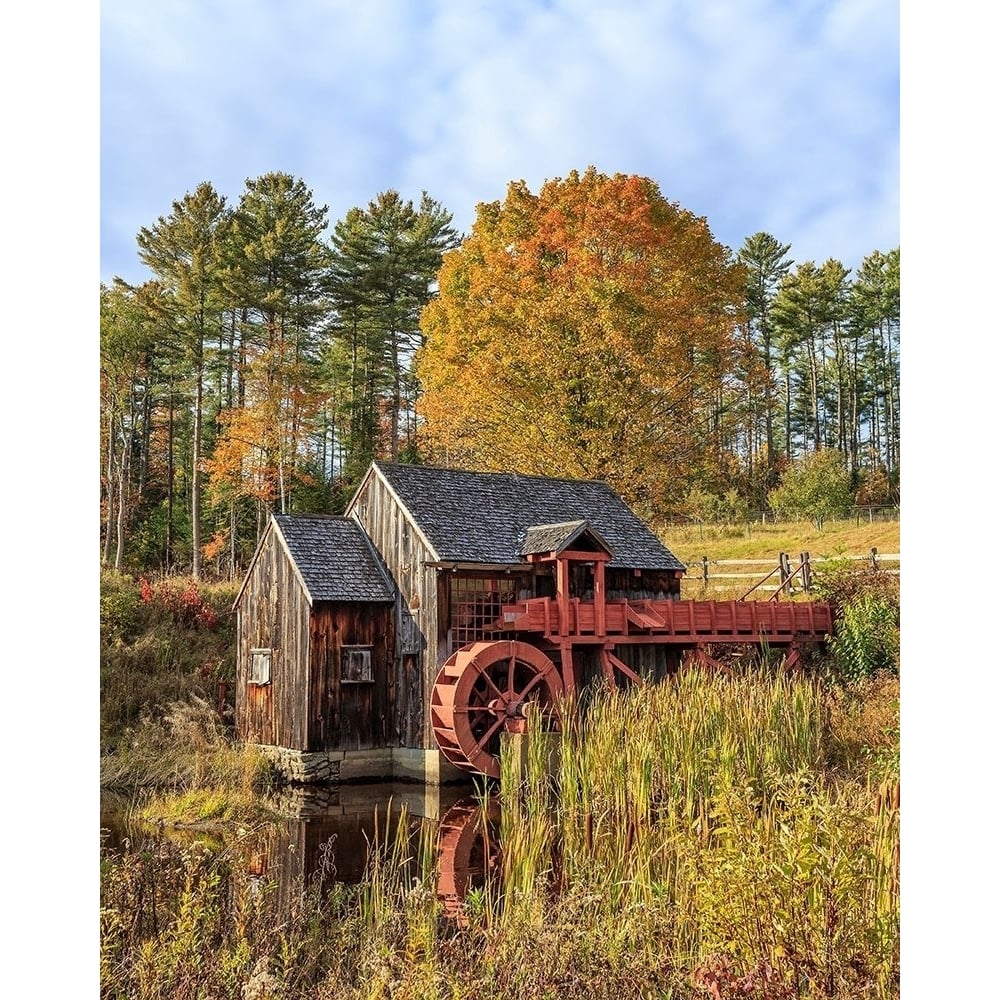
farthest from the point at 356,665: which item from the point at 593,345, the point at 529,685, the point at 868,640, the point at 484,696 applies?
the point at 593,345

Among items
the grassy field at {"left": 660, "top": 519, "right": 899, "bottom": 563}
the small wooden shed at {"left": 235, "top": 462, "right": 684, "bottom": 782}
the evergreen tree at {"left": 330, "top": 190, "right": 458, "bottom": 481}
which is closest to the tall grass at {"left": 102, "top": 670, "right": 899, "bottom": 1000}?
the small wooden shed at {"left": 235, "top": 462, "right": 684, "bottom": 782}

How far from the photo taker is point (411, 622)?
16.5m

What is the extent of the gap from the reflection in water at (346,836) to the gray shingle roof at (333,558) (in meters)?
2.85

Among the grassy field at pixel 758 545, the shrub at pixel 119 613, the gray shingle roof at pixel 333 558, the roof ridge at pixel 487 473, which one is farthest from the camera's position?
the grassy field at pixel 758 545

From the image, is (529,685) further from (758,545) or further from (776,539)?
(776,539)

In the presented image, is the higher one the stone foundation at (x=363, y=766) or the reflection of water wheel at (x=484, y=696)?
the reflection of water wheel at (x=484, y=696)

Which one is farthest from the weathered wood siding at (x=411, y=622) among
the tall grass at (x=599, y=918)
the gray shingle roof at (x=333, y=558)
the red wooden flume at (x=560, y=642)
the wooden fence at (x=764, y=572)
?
the tall grass at (x=599, y=918)

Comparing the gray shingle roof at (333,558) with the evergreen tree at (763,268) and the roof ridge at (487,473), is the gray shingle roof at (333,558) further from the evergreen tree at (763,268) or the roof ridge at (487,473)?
the evergreen tree at (763,268)

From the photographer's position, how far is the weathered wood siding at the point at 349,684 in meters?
16.0

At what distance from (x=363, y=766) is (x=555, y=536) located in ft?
14.5

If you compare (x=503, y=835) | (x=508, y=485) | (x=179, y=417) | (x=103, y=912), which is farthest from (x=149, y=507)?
(x=103, y=912)

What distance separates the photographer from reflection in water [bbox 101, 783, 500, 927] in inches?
339

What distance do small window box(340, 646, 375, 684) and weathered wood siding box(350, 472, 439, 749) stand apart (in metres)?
0.42

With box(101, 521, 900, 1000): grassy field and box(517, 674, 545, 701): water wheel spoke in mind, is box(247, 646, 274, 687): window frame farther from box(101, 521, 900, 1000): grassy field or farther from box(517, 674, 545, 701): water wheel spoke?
box(101, 521, 900, 1000): grassy field
